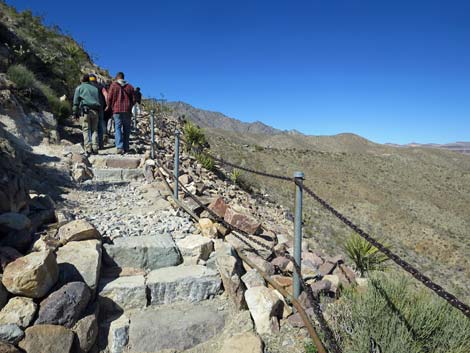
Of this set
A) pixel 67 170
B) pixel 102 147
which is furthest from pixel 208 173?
pixel 67 170

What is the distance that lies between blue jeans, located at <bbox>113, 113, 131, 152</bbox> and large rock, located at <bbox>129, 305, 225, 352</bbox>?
6039mm

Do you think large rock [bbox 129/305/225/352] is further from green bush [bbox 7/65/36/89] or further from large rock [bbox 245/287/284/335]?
green bush [bbox 7/65/36/89]

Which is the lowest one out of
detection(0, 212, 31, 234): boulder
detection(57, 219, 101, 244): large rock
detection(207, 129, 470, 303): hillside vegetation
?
detection(207, 129, 470, 303): hillside vegetation

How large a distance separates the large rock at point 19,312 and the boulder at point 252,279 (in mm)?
1855

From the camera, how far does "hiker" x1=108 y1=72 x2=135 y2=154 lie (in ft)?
26.8

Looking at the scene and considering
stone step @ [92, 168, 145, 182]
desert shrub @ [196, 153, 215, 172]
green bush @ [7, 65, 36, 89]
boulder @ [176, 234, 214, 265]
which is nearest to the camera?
boulder @ [176, 234, 214, 265]

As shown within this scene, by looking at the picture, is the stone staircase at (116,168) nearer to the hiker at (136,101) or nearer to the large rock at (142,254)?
the hiker at (136,101)

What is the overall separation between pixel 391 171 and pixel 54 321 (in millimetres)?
34899

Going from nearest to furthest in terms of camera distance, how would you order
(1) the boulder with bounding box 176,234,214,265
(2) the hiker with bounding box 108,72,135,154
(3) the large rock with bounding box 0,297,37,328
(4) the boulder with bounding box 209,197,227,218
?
(3) the large rock with bounding box 0,297,37,328
(1) the boulder with bounding box 176,234,214,265
(4) the boulder with bounding box 209,197,227,218
(2) the hiker with bounding box 108,72,135,154

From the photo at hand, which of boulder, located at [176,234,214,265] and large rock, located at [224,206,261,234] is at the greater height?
large rock, located at [224,206,261,234]

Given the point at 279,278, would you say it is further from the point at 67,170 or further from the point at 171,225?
the point at 67,170

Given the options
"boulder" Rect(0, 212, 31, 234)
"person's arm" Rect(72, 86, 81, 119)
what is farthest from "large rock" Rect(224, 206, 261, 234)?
"person's arm" Rect(72, 86, 81, 119)

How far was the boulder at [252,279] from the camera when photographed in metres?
3.38

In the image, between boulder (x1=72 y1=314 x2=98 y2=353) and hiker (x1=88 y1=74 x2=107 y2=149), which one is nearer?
boulder (x1=72 y1=314 x2=98 y2=353)
